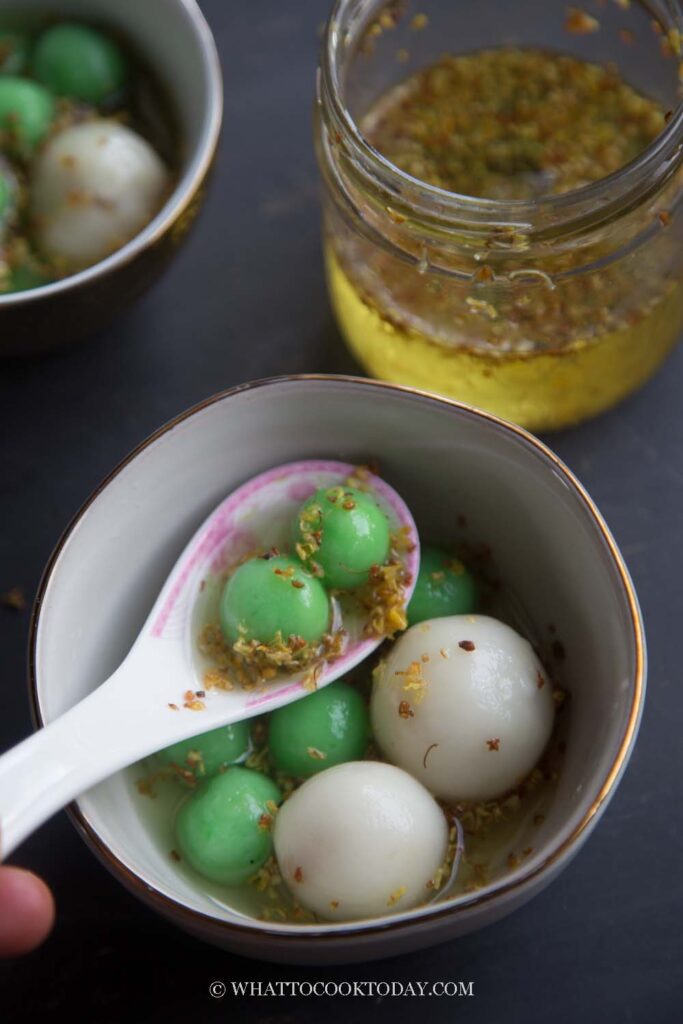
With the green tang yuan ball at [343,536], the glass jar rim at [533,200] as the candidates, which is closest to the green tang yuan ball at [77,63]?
the glass jar rim at [533,200]

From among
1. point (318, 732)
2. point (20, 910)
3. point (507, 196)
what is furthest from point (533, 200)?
point (20, 910)

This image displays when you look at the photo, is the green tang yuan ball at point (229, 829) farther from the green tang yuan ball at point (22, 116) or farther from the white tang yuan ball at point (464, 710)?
the green tang yuan ball at point (22, 116)

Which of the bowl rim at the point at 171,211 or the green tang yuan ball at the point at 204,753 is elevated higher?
the bowl rim at the point at 171,211

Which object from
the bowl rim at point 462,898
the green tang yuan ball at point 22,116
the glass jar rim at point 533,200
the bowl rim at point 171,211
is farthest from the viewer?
the green tang yuan ball at point 22,116

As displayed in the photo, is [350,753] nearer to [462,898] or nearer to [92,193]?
[462,898]

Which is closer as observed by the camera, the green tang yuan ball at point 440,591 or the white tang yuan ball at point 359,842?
the white tang yuan ball at point 359,842

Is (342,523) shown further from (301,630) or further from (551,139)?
(551,139)

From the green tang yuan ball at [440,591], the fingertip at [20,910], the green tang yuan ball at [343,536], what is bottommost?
the fingertip at [20,910]
